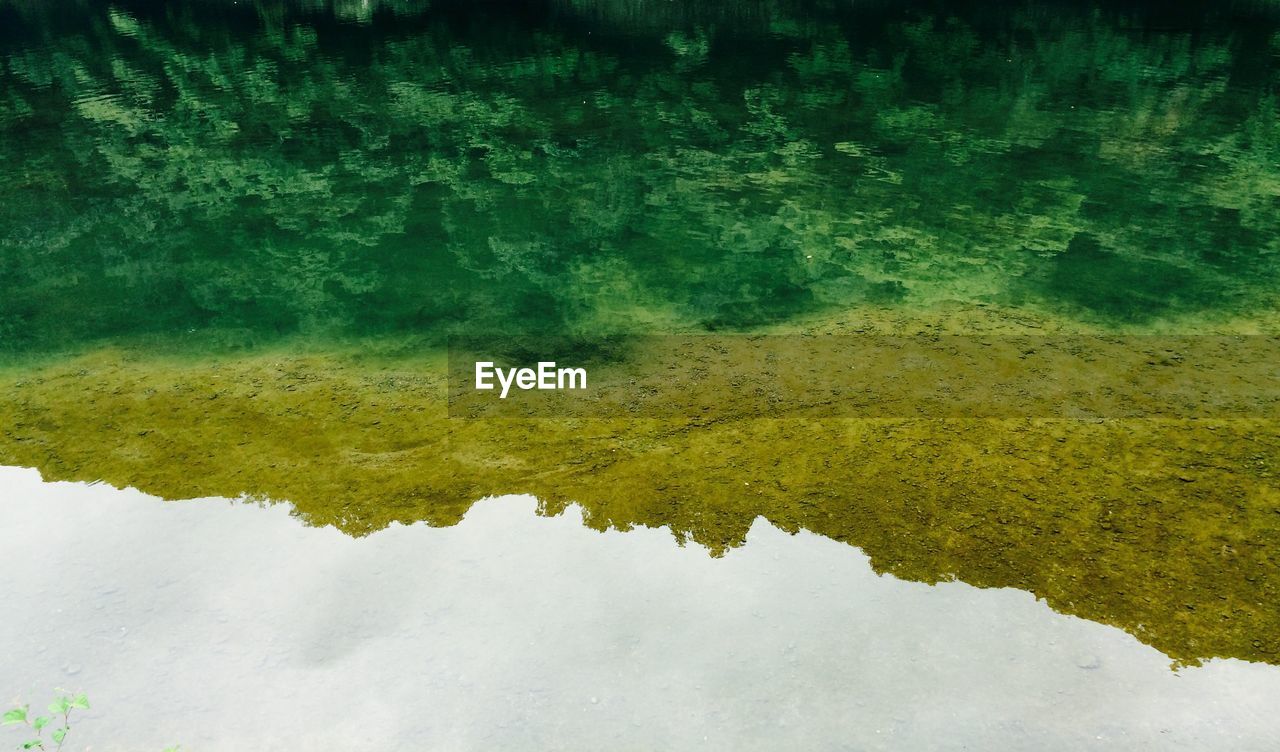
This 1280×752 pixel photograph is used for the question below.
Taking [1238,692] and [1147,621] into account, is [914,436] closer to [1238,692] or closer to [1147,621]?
[1147,621]

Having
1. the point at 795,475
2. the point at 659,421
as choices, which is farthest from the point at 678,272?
the point at 795,475

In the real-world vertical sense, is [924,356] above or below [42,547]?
above

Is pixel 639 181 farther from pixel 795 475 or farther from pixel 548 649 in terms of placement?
pixel 548 649

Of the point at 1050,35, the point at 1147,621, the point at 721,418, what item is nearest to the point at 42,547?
the point at 721,418

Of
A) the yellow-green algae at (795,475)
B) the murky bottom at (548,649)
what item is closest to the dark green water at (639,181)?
the yellow-green algae at (795,475)

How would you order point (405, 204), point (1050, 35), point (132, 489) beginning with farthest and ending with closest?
point (1050, 35), point (405, 204), point (132, 489)

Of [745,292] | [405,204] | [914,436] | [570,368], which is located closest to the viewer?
[914,436]

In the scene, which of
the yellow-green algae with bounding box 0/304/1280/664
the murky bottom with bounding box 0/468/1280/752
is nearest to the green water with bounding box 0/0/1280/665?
the yellow-green algae with bounding box 0/304/1280/664

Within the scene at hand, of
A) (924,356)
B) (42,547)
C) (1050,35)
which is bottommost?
(42,547)
